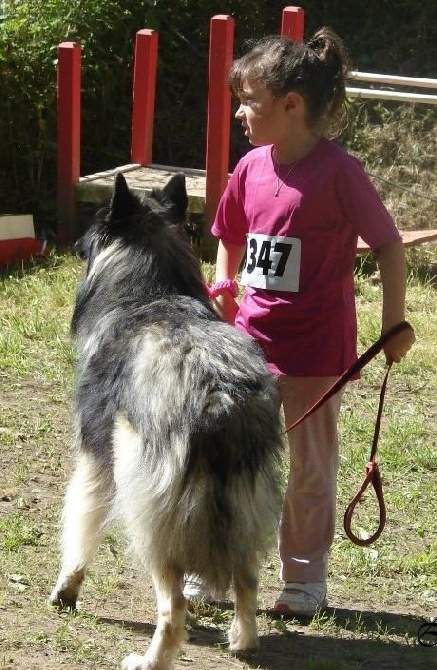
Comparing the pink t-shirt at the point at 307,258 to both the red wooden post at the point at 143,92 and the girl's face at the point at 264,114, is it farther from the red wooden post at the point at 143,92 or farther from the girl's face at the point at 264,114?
the red wooden post at the point at 143,92

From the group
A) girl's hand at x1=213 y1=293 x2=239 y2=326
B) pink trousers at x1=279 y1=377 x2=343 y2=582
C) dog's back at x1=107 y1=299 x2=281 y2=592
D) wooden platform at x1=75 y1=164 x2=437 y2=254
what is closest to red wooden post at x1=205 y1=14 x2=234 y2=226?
wooden platform at x1=75 y1=164 x2=437 y2=254

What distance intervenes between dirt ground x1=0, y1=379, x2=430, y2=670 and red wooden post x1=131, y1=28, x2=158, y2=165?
5.47 metres

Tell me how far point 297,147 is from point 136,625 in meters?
1.75

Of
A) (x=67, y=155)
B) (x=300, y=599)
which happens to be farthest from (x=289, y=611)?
(x=67, y=155)

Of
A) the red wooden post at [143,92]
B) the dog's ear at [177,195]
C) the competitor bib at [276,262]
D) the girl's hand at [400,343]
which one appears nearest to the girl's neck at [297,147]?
the competitor bib at [276,262]

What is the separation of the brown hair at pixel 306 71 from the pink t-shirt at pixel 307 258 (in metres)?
0.13

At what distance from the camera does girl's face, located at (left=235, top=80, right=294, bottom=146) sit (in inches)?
151

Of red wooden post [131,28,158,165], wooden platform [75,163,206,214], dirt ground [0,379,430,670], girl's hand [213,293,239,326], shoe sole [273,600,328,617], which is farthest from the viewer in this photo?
red wooden post [131,28,158,165]

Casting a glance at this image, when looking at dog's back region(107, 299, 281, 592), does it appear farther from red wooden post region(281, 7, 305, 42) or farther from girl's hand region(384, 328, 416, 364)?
red wooden post region(281, 7, 305, 42)

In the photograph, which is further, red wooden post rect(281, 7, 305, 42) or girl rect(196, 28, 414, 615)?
red wooden post rect(281, 7, 305, 42)

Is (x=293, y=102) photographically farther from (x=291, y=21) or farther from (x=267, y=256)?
(x=291, y=21)

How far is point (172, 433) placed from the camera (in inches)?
132

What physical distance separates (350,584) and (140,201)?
1.69 m

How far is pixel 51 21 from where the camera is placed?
10195mm
